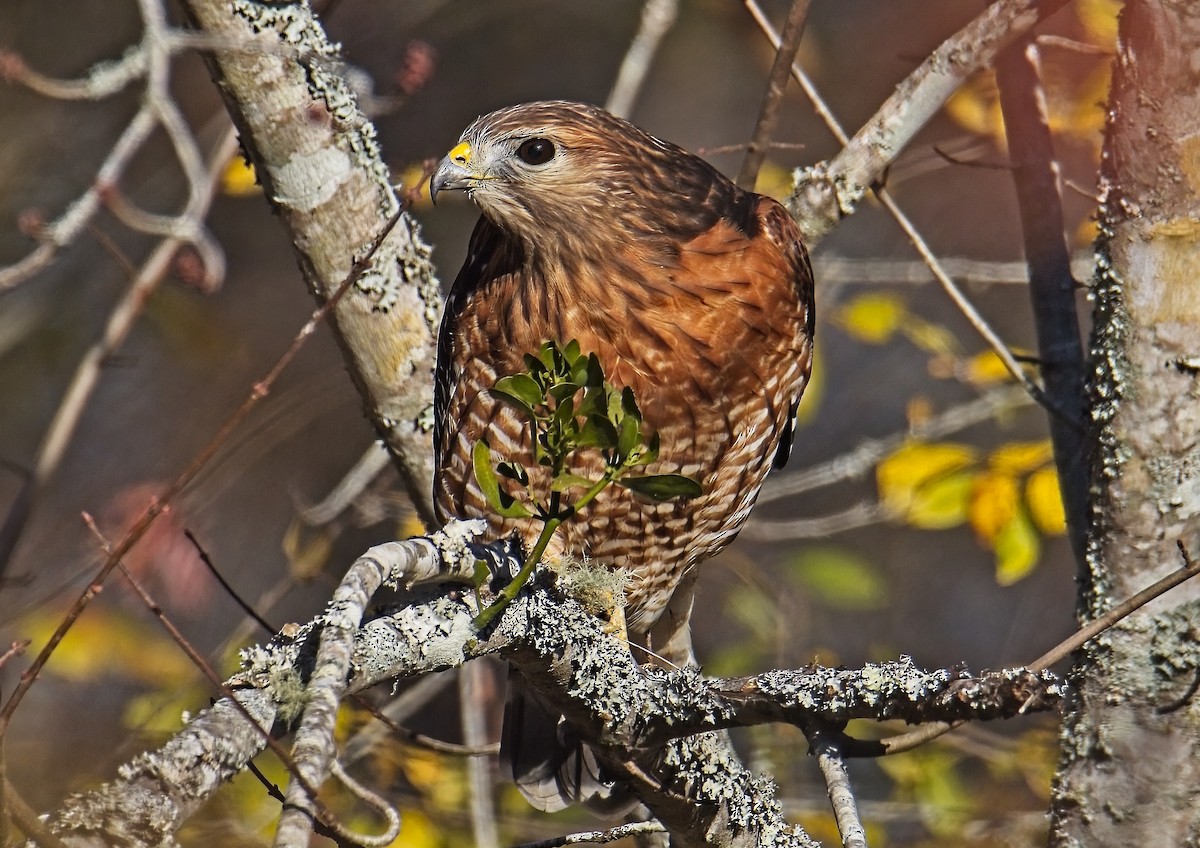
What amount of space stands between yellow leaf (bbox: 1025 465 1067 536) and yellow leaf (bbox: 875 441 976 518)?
1.11 ft

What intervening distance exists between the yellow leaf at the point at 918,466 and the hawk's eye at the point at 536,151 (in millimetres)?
2201

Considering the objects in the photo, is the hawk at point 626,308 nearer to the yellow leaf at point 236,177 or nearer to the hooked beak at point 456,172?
the hooked beak at point 456,172

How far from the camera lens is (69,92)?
12.0 ft

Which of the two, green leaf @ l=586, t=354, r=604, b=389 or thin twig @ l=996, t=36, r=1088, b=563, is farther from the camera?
thin twig @ l=996, t=36, r=1088, b=563

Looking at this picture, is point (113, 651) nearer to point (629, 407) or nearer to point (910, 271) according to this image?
point (910, 271)

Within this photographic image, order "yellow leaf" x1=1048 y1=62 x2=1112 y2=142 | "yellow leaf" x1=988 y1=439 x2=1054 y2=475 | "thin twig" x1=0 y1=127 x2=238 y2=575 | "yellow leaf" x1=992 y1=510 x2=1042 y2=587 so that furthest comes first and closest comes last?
1. "yellow leaf" x1=1048 y1=62 x2=1112 y2=142
2. "yellow leaf" x1=988 y1=439 x2=1054 y2=475
3. "yellow leaf" x1=992 y1=510 x2=1042 y2=587
4. "thin twig" x1=0 y1=127 x2=238 y2=575

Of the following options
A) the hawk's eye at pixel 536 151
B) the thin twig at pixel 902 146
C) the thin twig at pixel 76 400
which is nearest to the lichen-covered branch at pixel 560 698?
the hawk's eye at pixel 536 151

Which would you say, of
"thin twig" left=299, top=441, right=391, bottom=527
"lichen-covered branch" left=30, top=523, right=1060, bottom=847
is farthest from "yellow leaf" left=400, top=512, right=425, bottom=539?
"lichen-covered branch" left=30, top=523, right=1060, bottom=847

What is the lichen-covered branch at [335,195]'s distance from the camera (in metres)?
2.96

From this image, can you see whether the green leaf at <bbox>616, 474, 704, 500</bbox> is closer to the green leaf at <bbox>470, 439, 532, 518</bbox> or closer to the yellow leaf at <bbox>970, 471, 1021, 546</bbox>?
the green leaf at <bbox>470, 439, 532, 518</bbox>

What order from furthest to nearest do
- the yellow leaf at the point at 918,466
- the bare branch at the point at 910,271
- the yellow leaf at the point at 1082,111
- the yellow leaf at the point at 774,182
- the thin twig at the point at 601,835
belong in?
the yellow leaf at the point at 774,182 → the bare branch at the point at 910,271 → the yellow leaf at the point at 918,466 → the yellow leaf at the point at 1082,111 → the thin twig at the point at 601,835

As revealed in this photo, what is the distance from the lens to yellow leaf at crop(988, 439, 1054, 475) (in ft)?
14.8

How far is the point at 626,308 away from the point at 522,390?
1.13 m

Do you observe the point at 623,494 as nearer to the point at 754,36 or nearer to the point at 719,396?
the point at 719,396
